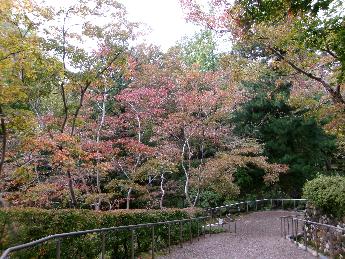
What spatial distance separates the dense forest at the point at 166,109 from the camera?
9070 millimetres

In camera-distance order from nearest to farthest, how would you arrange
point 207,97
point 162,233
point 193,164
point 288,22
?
point 162,233, point 288,22, point 207,97, point 193,164

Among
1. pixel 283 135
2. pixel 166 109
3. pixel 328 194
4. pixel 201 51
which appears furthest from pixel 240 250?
pixel 201 51

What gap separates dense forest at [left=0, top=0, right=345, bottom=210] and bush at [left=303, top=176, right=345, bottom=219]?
7.28ft

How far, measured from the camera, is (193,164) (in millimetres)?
20156

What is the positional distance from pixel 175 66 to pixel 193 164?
576cm

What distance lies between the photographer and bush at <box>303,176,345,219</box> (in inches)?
387

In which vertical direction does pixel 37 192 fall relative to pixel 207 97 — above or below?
below

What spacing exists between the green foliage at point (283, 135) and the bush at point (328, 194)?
10.4 meters

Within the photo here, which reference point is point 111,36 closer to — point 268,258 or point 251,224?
point 268,258

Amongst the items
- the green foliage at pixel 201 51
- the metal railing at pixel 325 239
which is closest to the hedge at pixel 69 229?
the metal railing at pixel 325 239

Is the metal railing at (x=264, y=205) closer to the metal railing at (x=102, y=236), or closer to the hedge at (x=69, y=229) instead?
the metal railing at (x=102, y=236)

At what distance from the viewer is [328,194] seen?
34.4ft

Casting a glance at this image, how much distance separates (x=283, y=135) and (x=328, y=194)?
1262cm

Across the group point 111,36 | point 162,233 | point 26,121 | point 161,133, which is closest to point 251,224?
point 161,133
